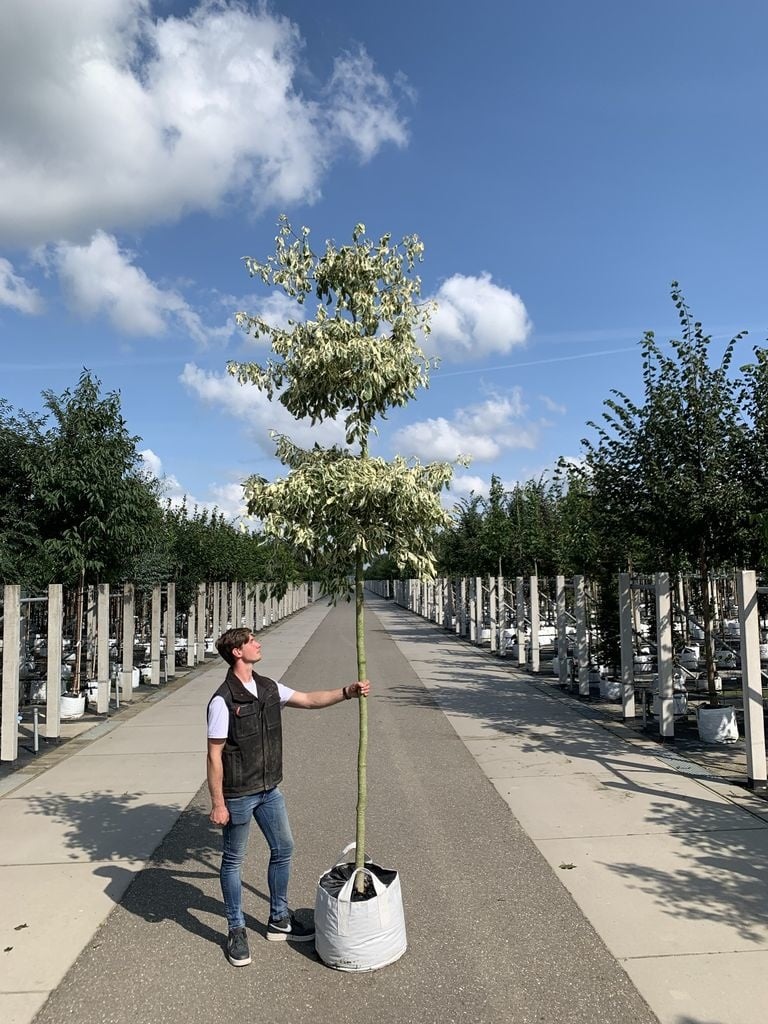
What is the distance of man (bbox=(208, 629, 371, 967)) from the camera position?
4219mm

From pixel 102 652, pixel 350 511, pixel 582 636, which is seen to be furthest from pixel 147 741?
pixel 582 636

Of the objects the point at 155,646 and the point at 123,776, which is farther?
the point at 155,646

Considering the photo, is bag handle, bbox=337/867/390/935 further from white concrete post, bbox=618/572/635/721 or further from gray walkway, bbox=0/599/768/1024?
white concrete post, bbox=618/572/635/721

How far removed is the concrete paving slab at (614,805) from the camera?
645 centimetres

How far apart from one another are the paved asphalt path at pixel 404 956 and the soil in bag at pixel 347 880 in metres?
0.37

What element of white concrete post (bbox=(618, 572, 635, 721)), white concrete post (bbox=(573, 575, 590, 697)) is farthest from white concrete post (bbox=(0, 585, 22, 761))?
white concrete post (bbox=(573, 575, 590, 697))

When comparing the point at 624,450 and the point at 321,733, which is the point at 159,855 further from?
the point at 624,450

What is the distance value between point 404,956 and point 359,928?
38cm

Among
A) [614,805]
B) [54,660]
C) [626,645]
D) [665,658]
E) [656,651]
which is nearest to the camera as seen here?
[614,805]

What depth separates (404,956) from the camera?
426 cm

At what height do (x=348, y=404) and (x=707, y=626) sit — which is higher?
(x=348, y=404)

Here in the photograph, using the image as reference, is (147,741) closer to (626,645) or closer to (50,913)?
(50,913)

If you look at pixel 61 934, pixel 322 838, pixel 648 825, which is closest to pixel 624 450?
pixel 648 825

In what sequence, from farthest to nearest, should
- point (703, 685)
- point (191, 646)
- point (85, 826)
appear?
point (191, 646), point (703, 685), point (85, 826)
